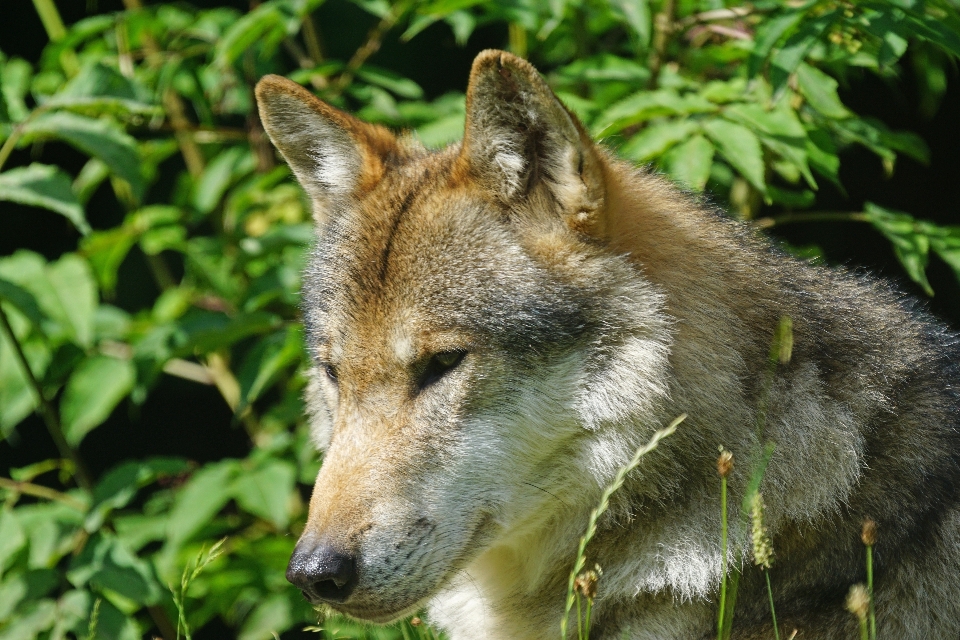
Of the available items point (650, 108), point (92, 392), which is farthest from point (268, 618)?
point (650, 108)

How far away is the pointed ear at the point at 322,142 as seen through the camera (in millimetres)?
3355

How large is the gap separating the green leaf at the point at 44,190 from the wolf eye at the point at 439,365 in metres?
1.30

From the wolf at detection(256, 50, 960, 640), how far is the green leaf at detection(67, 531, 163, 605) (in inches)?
43.0

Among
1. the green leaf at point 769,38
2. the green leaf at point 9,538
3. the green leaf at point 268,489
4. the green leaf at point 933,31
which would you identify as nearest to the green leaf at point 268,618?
the green leaf at point 268,489

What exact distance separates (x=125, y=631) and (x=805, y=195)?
10.2ft

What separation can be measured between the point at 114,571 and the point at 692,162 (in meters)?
2.50

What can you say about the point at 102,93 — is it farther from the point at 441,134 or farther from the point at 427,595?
the point at 427,595

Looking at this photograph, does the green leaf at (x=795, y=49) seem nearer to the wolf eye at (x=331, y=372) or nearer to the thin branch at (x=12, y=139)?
the wolf eye at (x=331, y=372)

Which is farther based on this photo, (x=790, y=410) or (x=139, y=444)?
(x=139, y=444)

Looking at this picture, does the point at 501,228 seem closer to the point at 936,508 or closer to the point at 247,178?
the point at 936,508

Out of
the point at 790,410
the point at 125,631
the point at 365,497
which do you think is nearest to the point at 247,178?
the point at 125,631

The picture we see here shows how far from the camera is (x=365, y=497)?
2646mm

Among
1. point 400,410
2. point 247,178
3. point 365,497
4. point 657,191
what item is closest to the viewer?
point 365,497

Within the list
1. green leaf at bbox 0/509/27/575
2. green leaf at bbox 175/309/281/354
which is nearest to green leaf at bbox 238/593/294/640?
green leaf at bbox 0/509/27/575
